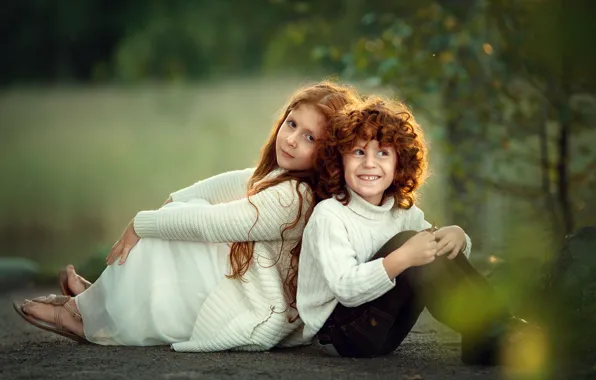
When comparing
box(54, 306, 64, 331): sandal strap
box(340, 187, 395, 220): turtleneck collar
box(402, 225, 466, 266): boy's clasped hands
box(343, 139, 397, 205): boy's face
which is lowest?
box(54, 306, 64, 331): sandal strap

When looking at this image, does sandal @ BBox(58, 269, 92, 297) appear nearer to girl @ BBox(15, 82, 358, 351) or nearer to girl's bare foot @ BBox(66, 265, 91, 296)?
girl's bare foot @ BBox(66, 265, 91, 296)

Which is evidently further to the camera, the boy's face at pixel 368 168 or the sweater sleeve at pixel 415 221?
the sweater sleeve at pixel 415 221

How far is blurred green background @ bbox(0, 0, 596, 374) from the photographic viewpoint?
5156 mm

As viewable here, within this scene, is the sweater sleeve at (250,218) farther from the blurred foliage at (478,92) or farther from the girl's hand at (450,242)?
the blurred foliage at (478,92)

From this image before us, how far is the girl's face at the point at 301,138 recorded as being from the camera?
2.67m

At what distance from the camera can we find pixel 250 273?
8.80 feet

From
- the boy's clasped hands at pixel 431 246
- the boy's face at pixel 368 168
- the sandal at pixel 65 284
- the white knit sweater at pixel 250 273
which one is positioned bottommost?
the sandal at pixel 65 284

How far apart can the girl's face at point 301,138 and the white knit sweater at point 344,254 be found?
21 centimetres

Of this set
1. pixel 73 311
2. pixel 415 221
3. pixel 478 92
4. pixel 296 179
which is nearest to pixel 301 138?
pixel 296 179

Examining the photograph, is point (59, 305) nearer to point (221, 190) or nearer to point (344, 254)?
point (221, 190)

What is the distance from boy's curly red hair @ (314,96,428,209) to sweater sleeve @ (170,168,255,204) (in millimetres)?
388

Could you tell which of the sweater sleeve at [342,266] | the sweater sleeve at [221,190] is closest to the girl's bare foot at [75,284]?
the sweater sleeve at [221,190]

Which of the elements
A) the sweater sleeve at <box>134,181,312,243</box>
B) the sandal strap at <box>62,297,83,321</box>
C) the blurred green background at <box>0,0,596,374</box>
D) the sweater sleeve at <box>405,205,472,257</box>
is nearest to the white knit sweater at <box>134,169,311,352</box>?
the sweater sleeve at <box>134,181,312,243</box>

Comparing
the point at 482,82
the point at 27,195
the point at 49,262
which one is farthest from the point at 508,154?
the point at 27,195
